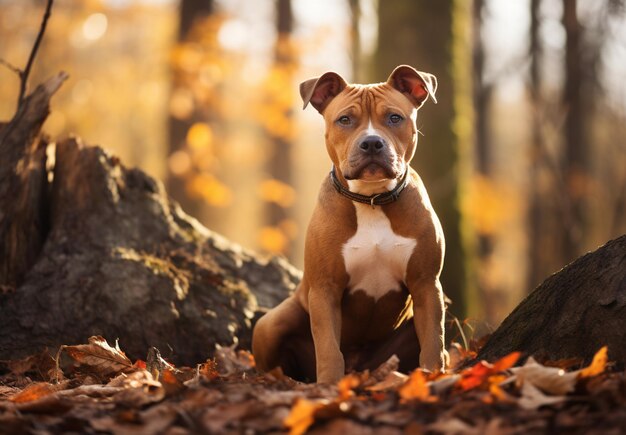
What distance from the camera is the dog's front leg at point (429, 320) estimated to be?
14.5 ft

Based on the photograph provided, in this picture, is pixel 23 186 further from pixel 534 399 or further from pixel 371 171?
pixel 534 399

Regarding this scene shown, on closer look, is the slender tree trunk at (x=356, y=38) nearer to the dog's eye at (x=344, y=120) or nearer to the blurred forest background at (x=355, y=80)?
the blurred forest background at (x=355, y=80)

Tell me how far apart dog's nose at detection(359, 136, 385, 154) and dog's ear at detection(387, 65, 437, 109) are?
2.45ft

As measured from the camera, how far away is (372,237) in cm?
451

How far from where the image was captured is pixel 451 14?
8695 mm

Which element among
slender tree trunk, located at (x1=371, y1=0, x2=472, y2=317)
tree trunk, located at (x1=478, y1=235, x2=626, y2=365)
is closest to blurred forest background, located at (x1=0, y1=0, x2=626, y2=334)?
slender tree trunk, located at (x1=371, y1=0, x2=472, y2=317)

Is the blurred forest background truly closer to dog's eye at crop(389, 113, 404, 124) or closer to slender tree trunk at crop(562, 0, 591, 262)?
slender tree trunk at crop(562, 0, 591, 262)

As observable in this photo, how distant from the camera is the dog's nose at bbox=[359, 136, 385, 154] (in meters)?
4.34

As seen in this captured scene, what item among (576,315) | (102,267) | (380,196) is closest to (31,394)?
(102,267)

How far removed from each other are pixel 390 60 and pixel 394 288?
460 centimetres

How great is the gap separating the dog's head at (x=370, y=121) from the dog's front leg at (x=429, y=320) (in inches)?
27.7

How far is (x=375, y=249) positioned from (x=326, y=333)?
0.60 meters

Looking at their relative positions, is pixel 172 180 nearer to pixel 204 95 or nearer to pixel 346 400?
pixel 204 95

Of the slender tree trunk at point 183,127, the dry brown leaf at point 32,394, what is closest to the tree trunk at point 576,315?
the dry brown leaf at point 32,394
